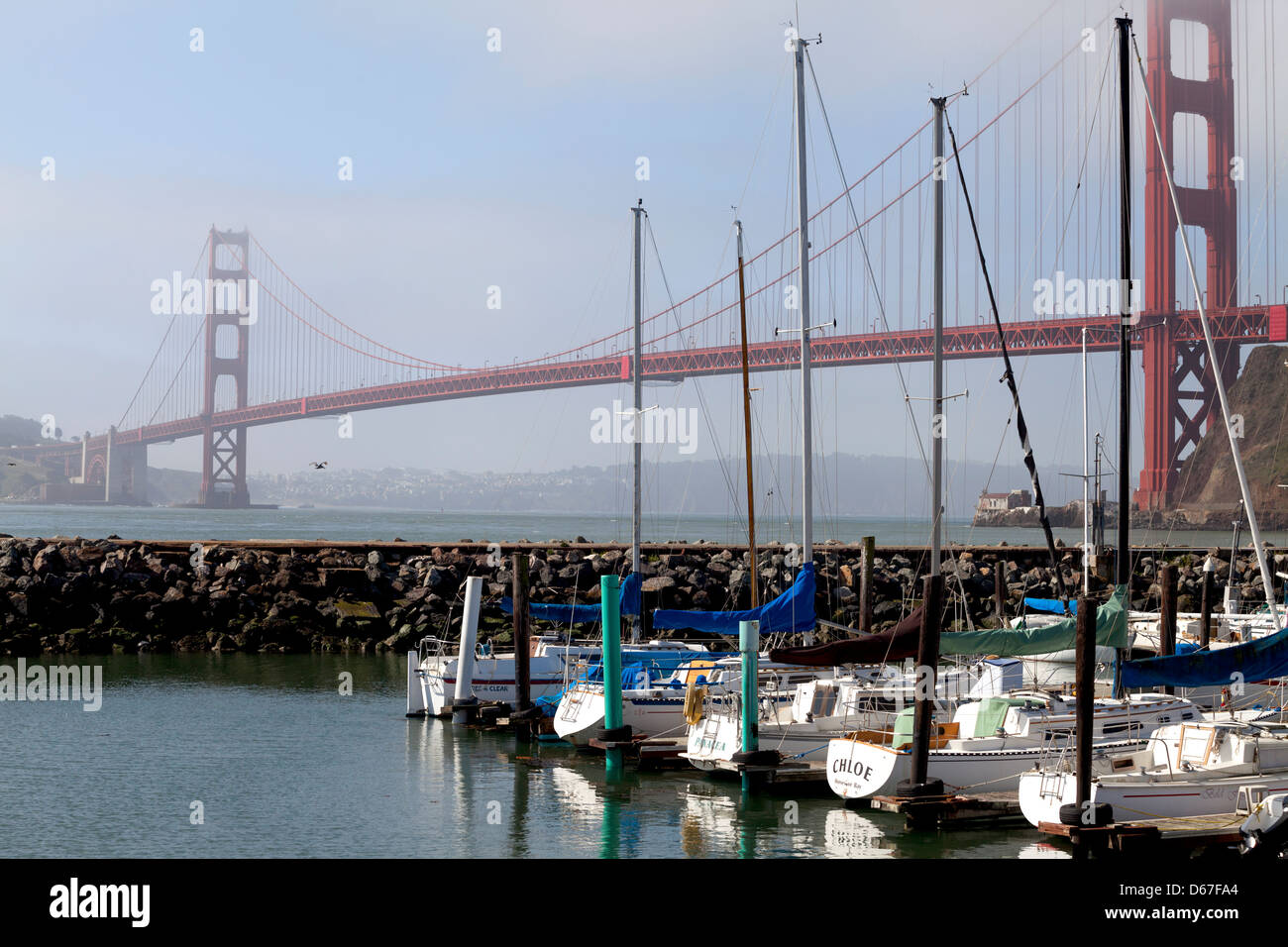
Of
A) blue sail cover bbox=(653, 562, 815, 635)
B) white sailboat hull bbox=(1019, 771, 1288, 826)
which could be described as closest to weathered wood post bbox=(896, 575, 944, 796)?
white sailboat hull bbox=(1019, 771, 1288, 826)

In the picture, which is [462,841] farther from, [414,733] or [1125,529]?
[1125,529]

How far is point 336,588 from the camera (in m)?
34.0

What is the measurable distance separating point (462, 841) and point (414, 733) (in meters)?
6.75

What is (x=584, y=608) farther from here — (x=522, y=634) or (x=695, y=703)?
(x=695, y=703)

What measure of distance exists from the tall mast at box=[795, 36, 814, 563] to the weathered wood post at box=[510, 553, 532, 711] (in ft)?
14.5

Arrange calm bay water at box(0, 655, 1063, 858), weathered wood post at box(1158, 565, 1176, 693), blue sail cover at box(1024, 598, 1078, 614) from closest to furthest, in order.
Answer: calm bay water at box(0, 655, 1063, 858), weathered wood post at box(1158, 565, 1176, 693), blue sail cover at box(1024, 598, 1078, 614)

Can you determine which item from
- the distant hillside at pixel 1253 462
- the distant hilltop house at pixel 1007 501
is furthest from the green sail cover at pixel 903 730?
the distant hilltop house at pixel 1007 501

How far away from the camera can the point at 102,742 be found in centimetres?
1972

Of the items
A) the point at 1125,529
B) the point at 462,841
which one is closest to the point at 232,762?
the point at 462,841

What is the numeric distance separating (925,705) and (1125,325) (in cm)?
648

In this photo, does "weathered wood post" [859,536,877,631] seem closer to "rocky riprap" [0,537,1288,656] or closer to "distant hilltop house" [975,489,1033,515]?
"rocky riprap" [0,537,1288,656]

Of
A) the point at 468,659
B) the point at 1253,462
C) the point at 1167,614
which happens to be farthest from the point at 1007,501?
the point at 468,659

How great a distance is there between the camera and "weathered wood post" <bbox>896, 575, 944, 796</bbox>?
554 inches

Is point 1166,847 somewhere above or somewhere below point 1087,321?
below
